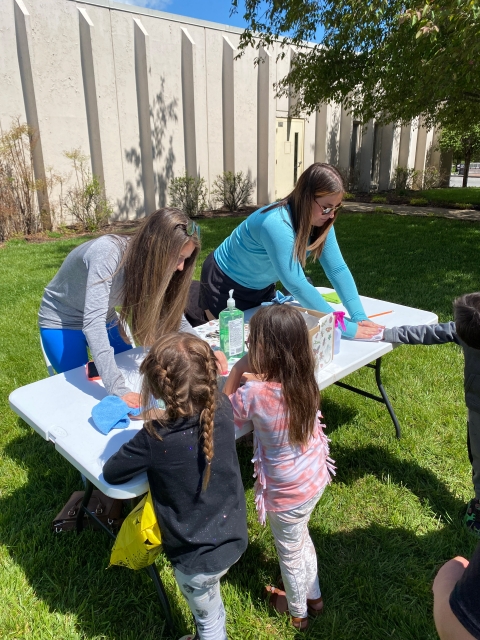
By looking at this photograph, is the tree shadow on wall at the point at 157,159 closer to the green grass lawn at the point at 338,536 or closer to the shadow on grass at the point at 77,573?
the green grass lawn at the point at 338,536

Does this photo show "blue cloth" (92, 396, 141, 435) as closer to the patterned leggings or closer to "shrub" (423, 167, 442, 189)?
the patterned leggings

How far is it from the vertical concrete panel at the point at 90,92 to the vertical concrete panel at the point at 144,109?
114cm

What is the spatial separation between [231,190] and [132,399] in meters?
11.3

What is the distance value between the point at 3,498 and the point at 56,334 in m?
1.01

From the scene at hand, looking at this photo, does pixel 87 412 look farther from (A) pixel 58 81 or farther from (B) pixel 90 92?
(B) pixel 90 92

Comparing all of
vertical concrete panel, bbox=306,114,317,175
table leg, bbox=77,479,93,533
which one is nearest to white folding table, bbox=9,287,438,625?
table leg, bbox=77,479,93,533

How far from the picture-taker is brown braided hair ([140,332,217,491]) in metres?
1.38

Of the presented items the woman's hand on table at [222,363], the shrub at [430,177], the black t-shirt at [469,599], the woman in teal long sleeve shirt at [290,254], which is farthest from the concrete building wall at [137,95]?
the black t-shirt at [469,599]

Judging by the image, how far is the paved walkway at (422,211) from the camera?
10.9 metres

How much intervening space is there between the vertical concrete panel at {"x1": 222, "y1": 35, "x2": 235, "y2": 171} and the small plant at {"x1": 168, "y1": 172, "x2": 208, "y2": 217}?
3.75ft

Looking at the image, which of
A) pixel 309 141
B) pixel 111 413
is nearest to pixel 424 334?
pixel 111 413

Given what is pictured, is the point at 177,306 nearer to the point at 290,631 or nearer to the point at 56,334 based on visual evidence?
the point at 56,334

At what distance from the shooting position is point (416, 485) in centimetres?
260

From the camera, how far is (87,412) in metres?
1.85
